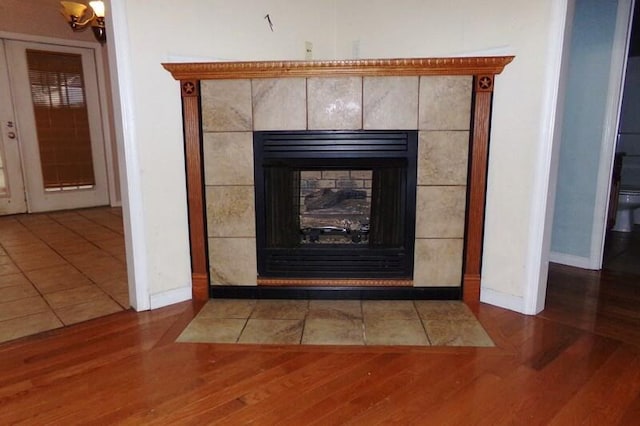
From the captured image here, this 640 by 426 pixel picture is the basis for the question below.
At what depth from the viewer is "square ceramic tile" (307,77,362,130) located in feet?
7.63

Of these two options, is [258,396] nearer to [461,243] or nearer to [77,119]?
[461,243]

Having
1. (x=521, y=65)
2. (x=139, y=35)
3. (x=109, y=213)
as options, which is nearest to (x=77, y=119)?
(x=109, y=213)

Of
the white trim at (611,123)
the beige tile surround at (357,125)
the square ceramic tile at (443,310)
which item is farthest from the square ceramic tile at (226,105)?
the white trim at (611,123)

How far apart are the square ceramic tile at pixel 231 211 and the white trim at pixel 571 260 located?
2.44m

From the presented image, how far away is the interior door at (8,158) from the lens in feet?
15.8

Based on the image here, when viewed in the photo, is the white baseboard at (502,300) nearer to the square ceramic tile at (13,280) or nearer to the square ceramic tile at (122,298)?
the square ceramic tile at (122,298)

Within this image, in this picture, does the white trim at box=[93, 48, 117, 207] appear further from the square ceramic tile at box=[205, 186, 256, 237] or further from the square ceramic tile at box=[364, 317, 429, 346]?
the square ceramic tile at box=[364, 317, 429, 346]

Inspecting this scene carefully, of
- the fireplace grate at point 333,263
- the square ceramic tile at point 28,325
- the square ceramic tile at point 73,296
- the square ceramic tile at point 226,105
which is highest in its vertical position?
the square ceramic tile at point 226,105

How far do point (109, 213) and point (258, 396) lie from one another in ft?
14.3

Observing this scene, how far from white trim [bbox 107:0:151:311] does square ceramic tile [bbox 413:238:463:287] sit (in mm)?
1585

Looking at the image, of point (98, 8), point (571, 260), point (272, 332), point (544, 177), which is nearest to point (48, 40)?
point (98, 8)

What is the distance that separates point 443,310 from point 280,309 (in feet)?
3.05

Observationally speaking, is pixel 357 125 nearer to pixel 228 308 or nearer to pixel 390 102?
pixel 390 102

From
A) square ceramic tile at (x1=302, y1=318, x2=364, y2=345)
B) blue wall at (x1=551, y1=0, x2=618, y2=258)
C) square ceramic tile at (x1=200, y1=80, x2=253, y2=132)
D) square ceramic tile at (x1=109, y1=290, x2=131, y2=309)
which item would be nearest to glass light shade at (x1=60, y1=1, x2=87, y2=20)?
square ceramic tile at (x1=200, y1=80, x2=253, y2=132)
